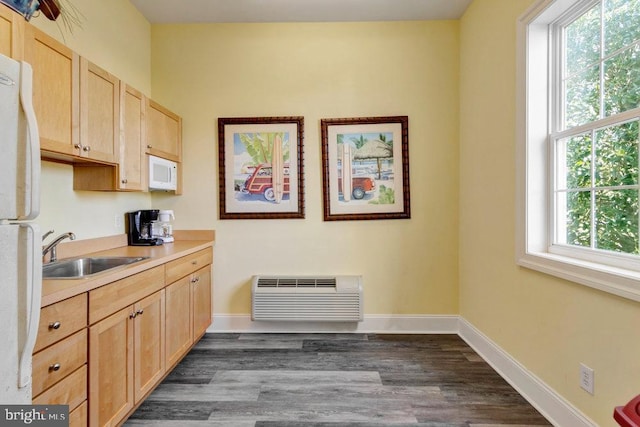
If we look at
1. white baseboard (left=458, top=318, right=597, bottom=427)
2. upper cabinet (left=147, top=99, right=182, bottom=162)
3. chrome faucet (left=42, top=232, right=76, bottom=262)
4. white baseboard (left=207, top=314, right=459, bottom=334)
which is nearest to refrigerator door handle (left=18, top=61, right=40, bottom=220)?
chrome faucet (left=42, top=232, right=76, bottom=262)

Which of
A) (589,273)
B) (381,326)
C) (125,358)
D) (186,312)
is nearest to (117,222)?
(186,312)

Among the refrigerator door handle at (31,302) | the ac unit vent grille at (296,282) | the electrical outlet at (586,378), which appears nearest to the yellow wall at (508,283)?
the electrical outlet at (586,378)

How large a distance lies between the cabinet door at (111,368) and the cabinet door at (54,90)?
Answer: 37.6 inches

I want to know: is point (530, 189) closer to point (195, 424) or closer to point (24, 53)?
point (195, 424)

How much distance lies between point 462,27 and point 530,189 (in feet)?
5.84

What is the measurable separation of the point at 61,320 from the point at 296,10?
279 centimetres

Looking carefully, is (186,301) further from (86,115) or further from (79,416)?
(86,115)

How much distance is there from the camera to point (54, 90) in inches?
61.9

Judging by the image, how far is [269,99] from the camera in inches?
115

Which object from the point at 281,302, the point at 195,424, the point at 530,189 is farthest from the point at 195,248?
the point at 530,189

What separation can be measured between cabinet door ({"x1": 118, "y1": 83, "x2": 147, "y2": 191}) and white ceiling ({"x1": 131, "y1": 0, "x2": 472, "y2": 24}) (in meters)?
1.02

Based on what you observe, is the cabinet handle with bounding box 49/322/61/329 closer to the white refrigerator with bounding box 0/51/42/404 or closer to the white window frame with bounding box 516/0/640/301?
the white refrigerator with bounding box 0/51/42/404

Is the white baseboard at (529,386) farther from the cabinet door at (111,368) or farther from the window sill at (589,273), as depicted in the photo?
the cabinet door at (111,368)

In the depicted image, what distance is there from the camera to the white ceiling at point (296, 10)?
2.62 m
